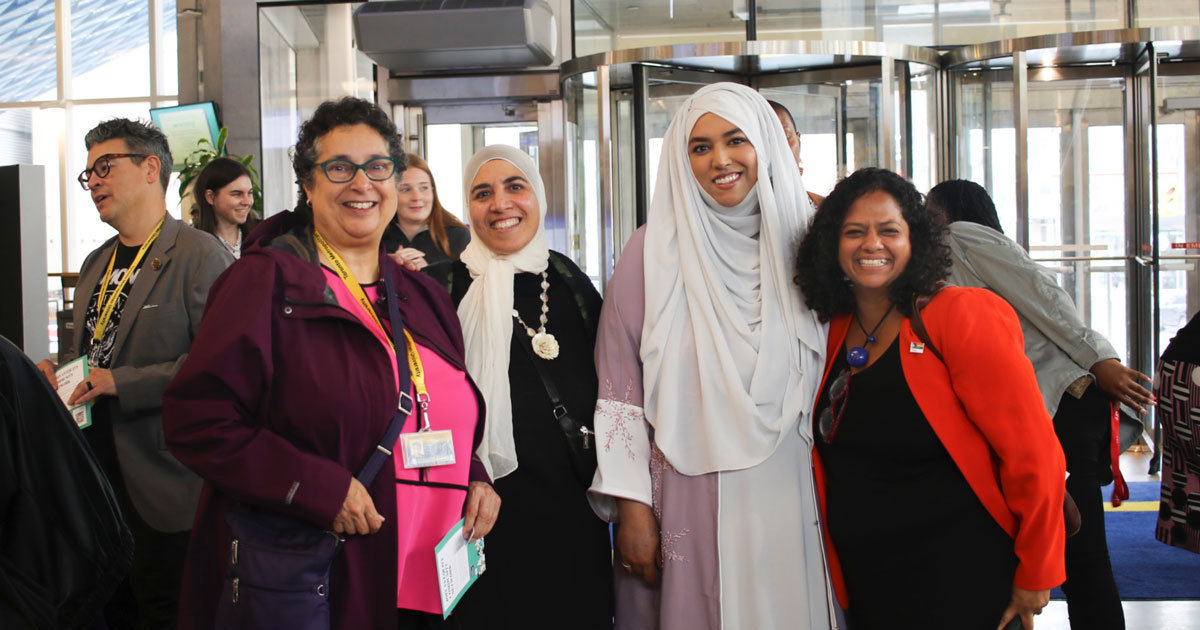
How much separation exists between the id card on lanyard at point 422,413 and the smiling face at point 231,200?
2.65 metres

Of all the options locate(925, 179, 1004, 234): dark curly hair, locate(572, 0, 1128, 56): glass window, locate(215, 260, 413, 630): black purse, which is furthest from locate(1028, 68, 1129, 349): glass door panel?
locate(215, 260, 413, 630): black purse

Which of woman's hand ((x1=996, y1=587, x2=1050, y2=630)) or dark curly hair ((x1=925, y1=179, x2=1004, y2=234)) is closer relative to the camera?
woman's hand ((x1=996, y1=587, x2=1050, y2=630))

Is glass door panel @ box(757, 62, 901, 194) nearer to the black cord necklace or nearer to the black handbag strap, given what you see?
the black cord necklace

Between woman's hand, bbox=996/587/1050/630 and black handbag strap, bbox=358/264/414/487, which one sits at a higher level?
black handbag strap, bbox=358/264/414/487

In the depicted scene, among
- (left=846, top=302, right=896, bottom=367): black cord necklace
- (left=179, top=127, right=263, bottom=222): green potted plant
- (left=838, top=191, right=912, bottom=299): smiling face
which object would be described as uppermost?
(left=179, top=127, right=263, bottom=222): green potted plant

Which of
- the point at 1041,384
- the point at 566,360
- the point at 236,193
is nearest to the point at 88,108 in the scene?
the point at 236,193

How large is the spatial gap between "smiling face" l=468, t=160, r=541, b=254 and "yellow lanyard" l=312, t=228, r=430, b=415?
1.85 ft

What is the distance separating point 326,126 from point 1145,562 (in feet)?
13.6

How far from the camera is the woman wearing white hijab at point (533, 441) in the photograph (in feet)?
7.52

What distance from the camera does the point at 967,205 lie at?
10.3 feet

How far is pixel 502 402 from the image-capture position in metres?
2.31

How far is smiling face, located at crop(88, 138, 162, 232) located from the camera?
113 inches

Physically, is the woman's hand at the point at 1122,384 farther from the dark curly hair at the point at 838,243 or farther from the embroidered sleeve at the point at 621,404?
the embroidered sleeve at the point at 621,404

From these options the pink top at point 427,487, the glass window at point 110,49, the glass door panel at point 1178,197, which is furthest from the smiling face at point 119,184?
the glass window at point 110,49
